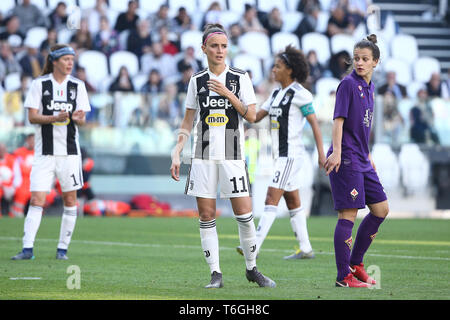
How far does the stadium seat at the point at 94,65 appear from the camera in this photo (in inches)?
842

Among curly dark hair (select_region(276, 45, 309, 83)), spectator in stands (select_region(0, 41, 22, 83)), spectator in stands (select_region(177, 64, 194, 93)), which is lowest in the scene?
curly dark hair (select_region(276, 45, 309, 83))

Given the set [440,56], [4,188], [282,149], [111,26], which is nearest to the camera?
[282,149]

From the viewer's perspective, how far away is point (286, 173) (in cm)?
1059

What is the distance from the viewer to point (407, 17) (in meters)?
28.0

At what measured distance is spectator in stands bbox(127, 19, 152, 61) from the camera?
22.5m

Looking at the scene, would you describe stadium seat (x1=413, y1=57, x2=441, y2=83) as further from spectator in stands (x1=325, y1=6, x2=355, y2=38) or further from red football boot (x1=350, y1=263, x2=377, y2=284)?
red football boot (x1=350, y1=263, x2=377, y2=284)

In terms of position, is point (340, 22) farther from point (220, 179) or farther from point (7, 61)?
point (220, 179)

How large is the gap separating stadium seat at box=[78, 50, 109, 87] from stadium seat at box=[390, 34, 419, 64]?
8.34m

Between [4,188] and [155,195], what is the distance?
3.12 metres

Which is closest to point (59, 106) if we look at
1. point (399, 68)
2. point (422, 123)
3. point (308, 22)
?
point (422, 123)

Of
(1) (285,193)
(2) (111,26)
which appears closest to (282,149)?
(1) (285,193)

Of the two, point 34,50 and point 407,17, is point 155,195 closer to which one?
point 34,50

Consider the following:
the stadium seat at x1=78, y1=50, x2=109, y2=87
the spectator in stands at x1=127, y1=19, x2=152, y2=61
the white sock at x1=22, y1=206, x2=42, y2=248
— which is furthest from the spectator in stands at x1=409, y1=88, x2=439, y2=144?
the white sock at x1=22, y1=206, x2=42, y2=248

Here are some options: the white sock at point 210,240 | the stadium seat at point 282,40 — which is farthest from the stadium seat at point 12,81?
the white sock at point 210,240
